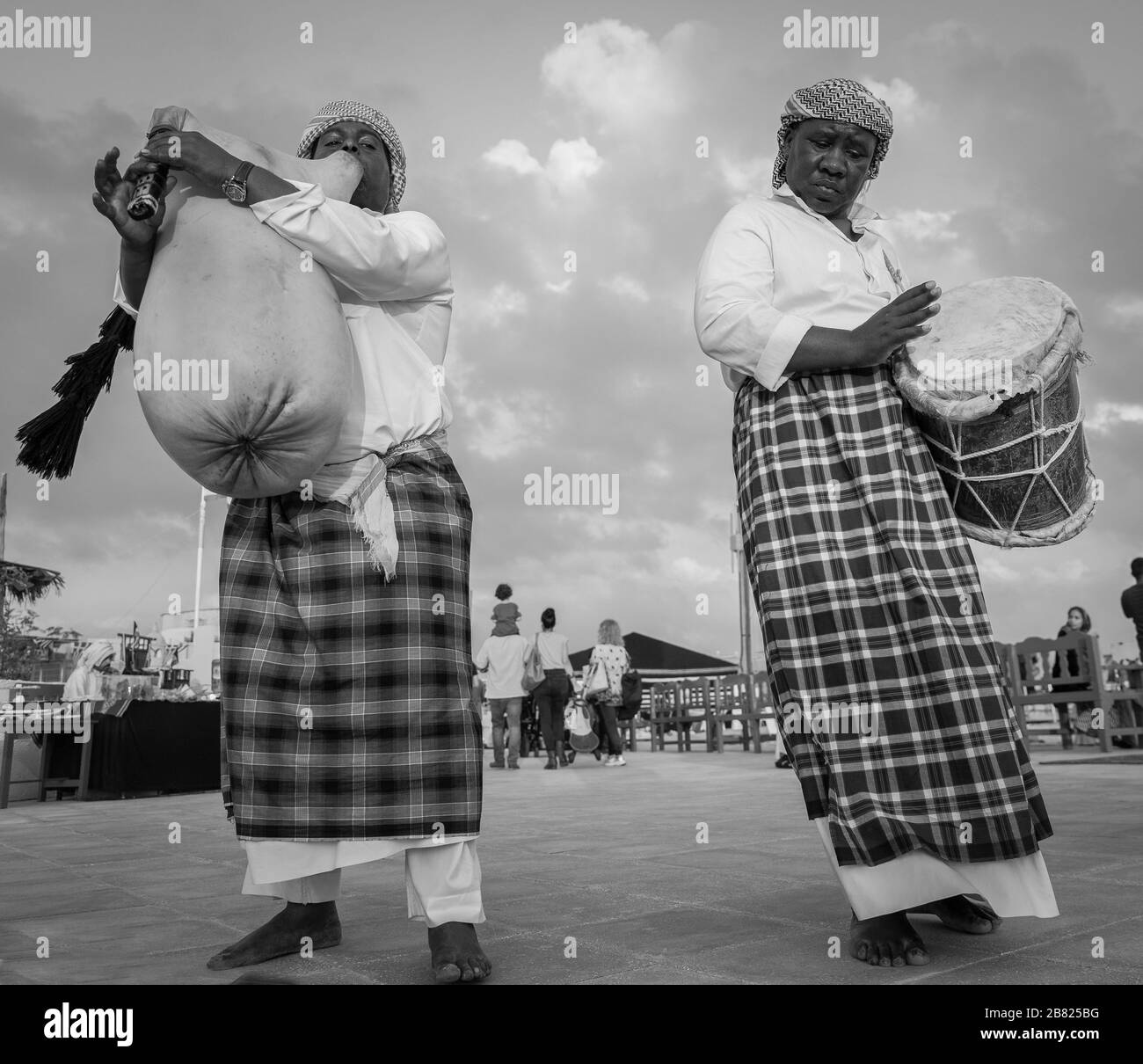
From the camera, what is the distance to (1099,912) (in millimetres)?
2438

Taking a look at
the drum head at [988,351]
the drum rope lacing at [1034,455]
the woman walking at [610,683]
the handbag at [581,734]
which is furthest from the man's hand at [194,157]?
the handbag at [581,734]

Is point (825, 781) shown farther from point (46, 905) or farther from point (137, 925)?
point (46, 905)

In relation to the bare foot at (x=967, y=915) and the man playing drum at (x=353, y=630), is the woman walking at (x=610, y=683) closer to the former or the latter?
the bare foot at (x=967, y=915)

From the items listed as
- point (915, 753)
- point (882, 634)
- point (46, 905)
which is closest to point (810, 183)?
point (882, 634)

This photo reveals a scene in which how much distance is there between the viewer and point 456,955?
1.97 meters

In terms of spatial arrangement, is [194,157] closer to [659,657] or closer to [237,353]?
[237,353]

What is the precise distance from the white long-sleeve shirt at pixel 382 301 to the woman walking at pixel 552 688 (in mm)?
8975

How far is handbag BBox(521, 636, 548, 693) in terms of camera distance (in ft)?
36.2

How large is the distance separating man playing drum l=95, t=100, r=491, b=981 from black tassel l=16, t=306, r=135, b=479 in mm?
276

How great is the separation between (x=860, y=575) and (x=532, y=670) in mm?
9043

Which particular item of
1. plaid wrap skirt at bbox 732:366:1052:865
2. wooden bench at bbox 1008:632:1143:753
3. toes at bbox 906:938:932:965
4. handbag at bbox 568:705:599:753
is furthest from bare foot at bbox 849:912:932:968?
handbag at bbox 568:705:599:753

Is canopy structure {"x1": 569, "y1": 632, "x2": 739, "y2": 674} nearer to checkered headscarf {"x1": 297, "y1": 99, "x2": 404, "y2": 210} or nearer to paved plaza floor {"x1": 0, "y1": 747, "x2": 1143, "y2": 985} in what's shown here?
paved plaza floor {"x1": 0, "y1": 747, "x2": 1143, "y2": 985}

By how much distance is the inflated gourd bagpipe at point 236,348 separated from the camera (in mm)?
1925

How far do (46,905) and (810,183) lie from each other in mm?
2865
